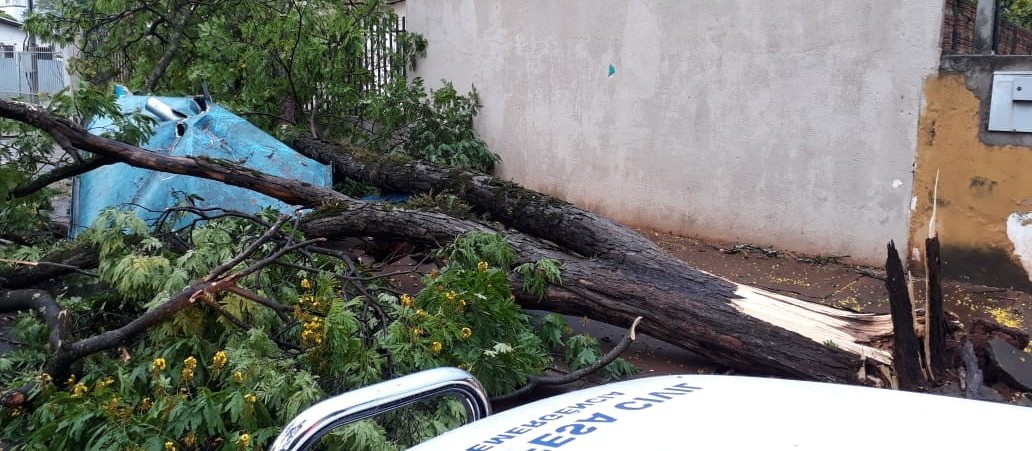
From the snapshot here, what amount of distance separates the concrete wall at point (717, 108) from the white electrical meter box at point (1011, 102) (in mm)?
472

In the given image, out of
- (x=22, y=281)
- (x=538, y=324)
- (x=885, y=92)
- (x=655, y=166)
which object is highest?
(x=885, y=92)

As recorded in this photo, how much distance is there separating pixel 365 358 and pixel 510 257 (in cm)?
132

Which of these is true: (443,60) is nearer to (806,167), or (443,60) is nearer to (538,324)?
(806,167)

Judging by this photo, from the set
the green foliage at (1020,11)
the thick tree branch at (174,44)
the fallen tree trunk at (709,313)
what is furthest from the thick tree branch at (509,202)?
the green foliage at (1020,11)

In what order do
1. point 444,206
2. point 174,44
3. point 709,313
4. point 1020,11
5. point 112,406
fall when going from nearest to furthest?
point 112,406
point 709,313
point 444,206
point 174,44
point 1020,11

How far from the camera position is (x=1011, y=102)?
503cm

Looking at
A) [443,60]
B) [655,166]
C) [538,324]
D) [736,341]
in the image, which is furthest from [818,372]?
[443,60]

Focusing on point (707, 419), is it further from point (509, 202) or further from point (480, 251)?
point (509, 202)

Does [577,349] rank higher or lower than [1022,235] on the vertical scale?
lower

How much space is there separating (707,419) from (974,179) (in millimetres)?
4718

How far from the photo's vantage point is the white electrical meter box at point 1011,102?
16.2 ft

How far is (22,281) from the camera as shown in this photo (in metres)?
4.08

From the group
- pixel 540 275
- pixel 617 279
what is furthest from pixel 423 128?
pixel 617 279

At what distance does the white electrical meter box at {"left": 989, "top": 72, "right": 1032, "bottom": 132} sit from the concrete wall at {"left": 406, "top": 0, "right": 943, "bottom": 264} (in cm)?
47
